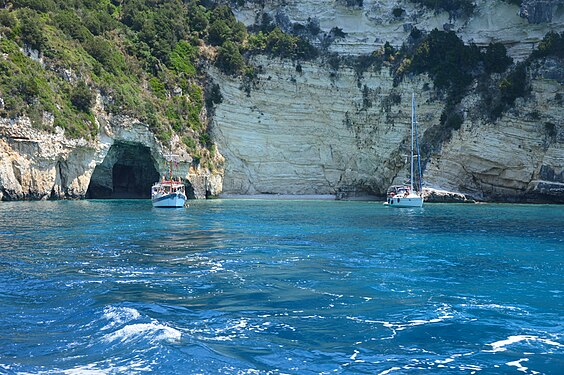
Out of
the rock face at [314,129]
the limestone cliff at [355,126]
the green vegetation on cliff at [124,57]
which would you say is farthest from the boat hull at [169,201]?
the rock face at [314,129]

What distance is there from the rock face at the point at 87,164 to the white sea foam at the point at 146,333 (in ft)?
127

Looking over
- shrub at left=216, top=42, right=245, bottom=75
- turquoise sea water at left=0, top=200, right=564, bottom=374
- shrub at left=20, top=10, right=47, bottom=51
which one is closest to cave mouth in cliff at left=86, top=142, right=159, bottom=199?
shrub at left=20, top=10, right=47, bottom=51

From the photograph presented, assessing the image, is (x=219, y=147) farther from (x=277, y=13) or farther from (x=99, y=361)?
(x=99, y=361)

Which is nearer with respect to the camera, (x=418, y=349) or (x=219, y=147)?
(x=418, y=349)

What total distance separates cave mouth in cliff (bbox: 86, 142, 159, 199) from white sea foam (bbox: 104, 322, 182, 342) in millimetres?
48418

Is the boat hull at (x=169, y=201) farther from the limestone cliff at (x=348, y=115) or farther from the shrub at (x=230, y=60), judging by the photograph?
the shrub at (x=230, y=60)

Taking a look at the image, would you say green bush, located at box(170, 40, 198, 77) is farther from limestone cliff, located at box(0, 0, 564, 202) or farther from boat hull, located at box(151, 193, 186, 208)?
boat hull, located at box(151, 193, 186, 208)

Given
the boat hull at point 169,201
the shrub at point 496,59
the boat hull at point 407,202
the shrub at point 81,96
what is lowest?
the boat hull at point 407,202

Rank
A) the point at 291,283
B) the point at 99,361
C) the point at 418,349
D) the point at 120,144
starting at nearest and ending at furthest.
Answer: the point at 99,361
the point at 418,349
the point at 291,283
the point at 120,144

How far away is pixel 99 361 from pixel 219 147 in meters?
56.9

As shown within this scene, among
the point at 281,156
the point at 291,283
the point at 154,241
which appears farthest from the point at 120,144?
the point at 291,283

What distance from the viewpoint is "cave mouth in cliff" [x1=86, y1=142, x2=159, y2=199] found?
191 feet

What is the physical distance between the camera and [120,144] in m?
56.6

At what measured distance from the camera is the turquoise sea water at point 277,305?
838 centimetres
